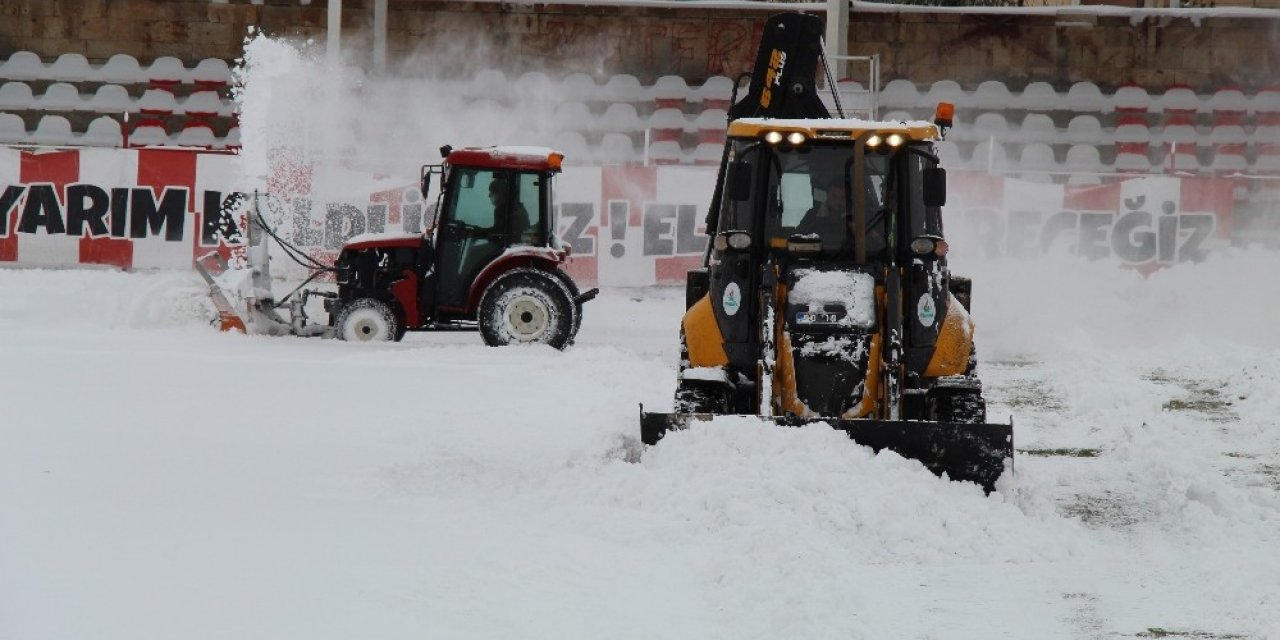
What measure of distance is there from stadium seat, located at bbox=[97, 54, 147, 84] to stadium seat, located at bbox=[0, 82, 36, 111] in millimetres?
1087

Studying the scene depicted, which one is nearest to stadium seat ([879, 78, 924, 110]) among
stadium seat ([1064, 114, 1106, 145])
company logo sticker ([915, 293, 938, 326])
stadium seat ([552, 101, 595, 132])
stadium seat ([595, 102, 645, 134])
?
stadium seat ([1064, 114, 1106, 145])

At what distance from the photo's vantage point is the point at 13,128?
77.0 feet

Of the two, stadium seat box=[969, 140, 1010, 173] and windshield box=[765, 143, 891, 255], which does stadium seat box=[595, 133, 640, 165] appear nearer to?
stadium seat box=[969, 140, 1010, 173]

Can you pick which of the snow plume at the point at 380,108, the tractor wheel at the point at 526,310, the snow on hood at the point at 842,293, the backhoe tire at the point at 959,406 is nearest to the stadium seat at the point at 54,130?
the snow plume at the point at 380,108

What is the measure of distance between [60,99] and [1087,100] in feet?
52.4

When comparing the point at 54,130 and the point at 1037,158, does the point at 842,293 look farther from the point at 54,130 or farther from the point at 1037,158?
the point at 54,130

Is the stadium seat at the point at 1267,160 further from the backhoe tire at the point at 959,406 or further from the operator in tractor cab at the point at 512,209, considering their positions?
the backhoe tire at the point at 959,406

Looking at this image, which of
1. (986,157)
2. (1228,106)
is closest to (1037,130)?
(986,157)

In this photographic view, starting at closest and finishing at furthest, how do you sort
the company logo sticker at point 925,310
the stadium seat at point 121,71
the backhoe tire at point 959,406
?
the backhoe tire at point 959,406 → the company logo sticker at point 925,310 → the stadium seat at point 121,71

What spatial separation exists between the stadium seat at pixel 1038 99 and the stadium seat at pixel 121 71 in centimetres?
1376

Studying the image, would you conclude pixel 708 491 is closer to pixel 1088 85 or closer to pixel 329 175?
pixel 329 175

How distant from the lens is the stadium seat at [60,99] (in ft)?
78.1

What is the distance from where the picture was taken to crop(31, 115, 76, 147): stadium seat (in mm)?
23391

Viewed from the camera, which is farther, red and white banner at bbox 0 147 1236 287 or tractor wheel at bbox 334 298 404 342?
red and white banner at bbox 0 147 1236 287
